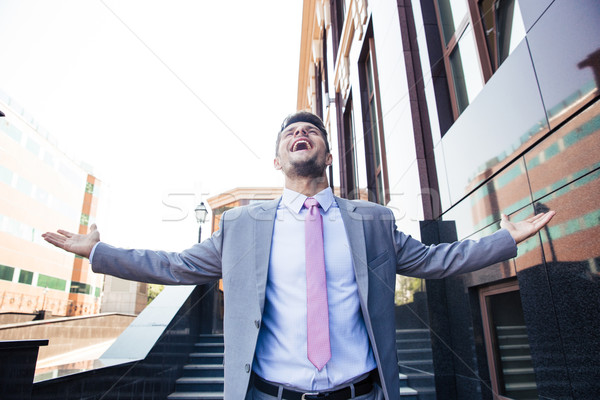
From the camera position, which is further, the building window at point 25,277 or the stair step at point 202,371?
the building window at point 25,277

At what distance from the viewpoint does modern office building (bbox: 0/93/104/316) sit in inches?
1519

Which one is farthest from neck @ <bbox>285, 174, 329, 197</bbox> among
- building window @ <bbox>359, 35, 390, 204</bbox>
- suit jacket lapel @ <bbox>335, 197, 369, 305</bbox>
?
building window @ <bbox>359, 35, 390, 204</bbox>

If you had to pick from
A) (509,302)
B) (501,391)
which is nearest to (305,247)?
(509,302)

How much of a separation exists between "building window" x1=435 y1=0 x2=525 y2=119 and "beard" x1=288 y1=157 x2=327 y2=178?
232 centimetres

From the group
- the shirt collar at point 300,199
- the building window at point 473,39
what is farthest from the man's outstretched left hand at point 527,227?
the building window at point 473,39

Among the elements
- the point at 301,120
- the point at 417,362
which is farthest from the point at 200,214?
the point at 301,120

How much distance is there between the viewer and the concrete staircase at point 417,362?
4.64 meters

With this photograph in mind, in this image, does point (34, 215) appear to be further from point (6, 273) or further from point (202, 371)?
point (202, 371)

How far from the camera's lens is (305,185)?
8.09 ft

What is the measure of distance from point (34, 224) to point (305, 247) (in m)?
51.2

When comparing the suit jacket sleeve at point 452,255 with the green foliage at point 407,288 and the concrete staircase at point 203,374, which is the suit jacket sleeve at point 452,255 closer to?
the green foliage at point 407,288

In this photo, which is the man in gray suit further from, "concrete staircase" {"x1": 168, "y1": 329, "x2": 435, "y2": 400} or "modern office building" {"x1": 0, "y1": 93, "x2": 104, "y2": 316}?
"modern office building" {"x1": 0, "y1": 93, "x2": 104, "y2": 316}

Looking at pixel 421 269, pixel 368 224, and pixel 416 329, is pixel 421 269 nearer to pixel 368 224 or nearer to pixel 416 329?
pixel 368 224

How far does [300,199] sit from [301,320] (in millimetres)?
767
